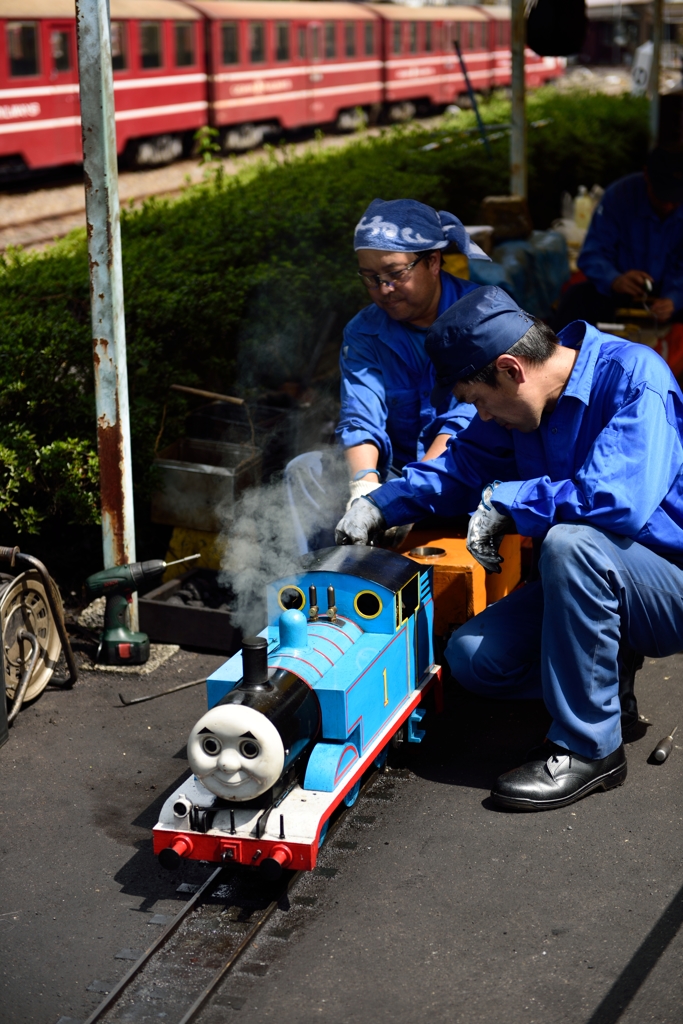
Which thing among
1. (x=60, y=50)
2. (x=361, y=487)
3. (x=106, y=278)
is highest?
(x=60, y=50)

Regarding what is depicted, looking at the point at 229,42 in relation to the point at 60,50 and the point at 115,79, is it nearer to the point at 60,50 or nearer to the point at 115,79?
the point at 115,79

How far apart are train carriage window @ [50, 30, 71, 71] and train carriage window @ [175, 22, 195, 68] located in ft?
9.44

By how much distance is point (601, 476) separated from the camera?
10.8 ft

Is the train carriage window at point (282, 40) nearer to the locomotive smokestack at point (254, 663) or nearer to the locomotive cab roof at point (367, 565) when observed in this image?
the locomotive cab roof at point (367, 565)

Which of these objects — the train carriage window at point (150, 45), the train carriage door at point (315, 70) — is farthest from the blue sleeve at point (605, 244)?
the train carriage door at point (315, 70)

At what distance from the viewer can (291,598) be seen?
139 inches

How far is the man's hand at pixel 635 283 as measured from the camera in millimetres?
6699

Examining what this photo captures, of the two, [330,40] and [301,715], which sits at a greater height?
[330,40]

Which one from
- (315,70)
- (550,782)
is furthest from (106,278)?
(315,70)

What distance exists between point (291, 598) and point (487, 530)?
65 centimetres

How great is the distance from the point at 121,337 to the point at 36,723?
1547 mm

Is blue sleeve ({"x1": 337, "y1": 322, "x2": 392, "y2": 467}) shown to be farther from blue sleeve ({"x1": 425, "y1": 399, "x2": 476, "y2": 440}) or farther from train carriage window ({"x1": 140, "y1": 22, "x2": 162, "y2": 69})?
train carriage window ({"x1": 140, "y1": 22, "x2": 162, "y2": 69})

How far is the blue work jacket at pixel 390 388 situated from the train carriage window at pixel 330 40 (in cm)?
1933

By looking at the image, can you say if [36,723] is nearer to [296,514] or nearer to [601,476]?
[296,514]
